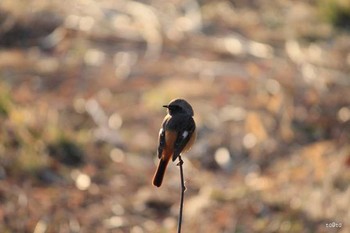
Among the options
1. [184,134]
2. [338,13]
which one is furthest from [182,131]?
[338,13]

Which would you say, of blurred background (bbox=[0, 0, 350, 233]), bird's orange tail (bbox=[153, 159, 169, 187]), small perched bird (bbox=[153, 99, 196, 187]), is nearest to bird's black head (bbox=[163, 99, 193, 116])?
small perched bird (bbox=[153, 99, 196, 187])

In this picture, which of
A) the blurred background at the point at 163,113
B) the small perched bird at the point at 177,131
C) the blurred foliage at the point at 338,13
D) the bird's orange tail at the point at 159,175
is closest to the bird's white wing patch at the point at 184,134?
the small perched bird at the point at 177,131

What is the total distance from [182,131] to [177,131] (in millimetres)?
42

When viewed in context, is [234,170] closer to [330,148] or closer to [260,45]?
[330,148]

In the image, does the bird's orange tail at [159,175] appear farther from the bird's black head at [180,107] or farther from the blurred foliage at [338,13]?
the blurred foliage at [338,13]

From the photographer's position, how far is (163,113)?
892 centimetres

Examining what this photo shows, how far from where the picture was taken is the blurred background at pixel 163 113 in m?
6.80

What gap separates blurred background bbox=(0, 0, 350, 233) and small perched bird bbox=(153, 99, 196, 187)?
2.62 m

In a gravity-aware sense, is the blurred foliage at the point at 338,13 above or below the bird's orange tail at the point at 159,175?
above

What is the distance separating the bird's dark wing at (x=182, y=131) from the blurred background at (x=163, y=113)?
2.68 metres

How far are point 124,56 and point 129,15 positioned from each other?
4.07 ft

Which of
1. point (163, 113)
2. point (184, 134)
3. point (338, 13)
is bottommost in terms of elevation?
point (184, 134)

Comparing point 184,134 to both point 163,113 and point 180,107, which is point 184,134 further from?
point 163,113

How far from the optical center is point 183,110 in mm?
3896
